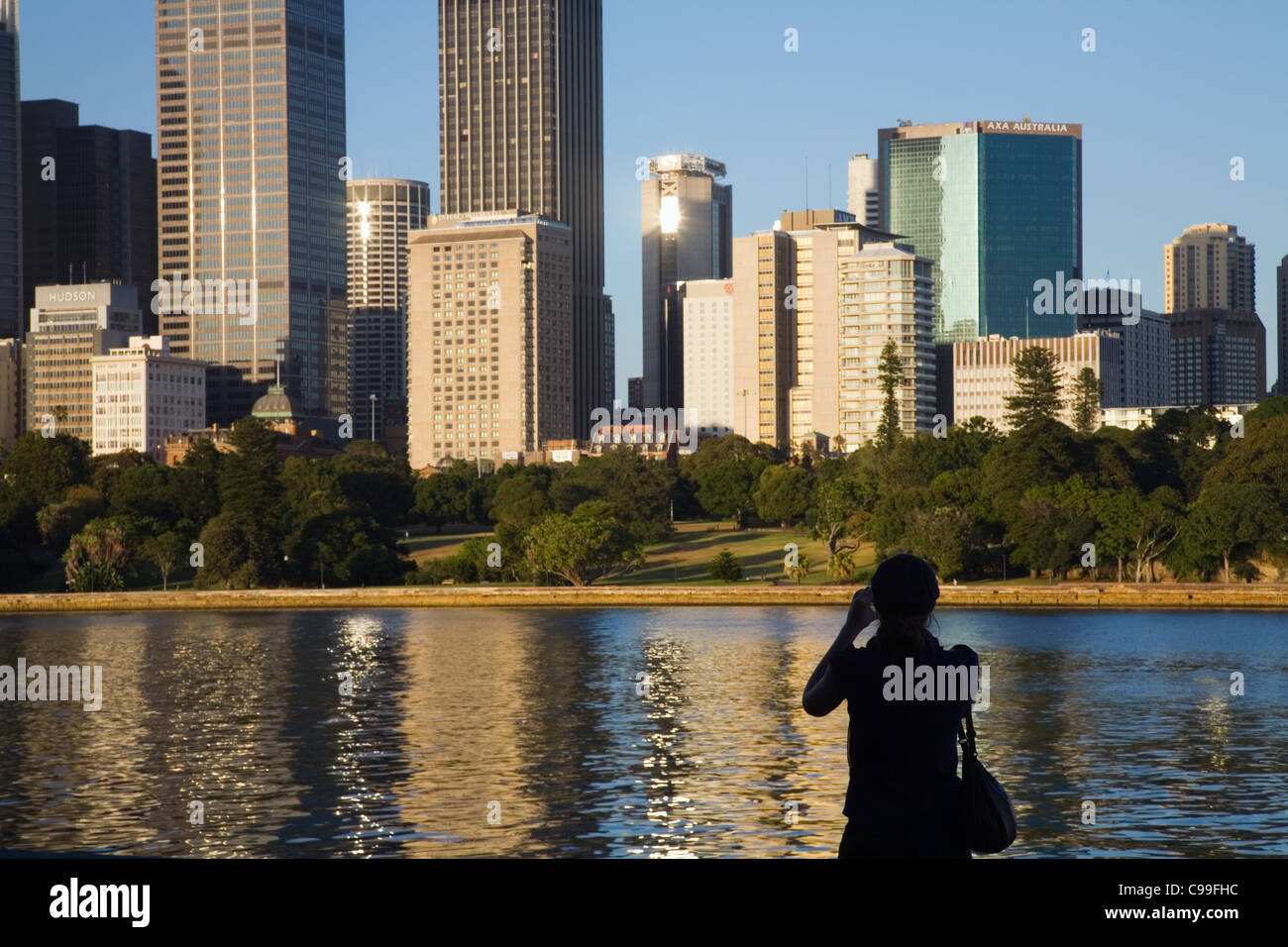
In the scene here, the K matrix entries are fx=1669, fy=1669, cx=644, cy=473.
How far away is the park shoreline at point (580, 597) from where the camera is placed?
128 meters

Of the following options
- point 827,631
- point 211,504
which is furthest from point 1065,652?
point 211,504

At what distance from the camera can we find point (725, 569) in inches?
5733

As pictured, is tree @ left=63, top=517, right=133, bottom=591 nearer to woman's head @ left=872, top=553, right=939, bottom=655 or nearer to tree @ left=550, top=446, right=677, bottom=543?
tree @ left=550, top=446, right=677, bottom=543

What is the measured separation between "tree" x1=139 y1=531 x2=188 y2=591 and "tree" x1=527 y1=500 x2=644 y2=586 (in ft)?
104

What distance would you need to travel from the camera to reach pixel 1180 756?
45.7 metres

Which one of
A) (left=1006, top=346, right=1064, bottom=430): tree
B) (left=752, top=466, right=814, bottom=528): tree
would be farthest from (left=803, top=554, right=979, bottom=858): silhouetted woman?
(left=752, top=466, right=814, bottom=528): tree

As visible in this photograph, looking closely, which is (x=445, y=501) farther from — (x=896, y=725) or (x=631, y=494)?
(x=896, y=725)

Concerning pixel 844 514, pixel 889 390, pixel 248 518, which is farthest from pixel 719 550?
pixel 248 518

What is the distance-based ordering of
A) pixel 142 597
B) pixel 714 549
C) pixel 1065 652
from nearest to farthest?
pixel 1065 652 < pixel 142 597 < pixel 714 549

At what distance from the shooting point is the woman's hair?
10102 mm

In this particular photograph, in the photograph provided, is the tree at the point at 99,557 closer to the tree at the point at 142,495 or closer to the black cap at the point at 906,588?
the tree at the point at 142,495
